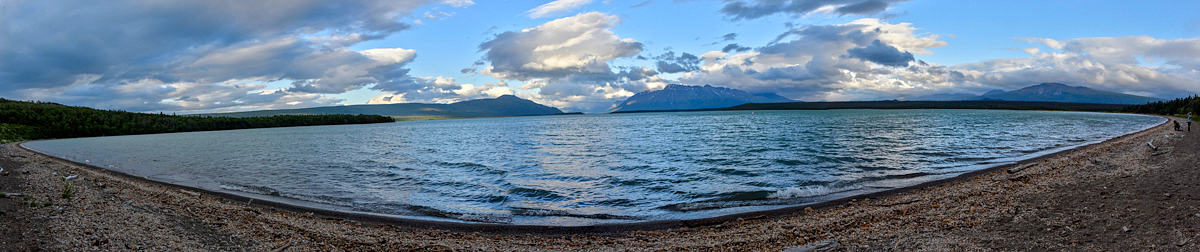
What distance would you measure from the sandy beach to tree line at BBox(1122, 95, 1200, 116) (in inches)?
3035

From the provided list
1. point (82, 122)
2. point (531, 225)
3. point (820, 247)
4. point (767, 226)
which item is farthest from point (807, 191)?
point (82, 122)

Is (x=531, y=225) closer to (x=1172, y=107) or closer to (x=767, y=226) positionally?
(x=767, y=226)

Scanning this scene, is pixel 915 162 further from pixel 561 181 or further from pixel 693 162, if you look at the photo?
pixel 561 181

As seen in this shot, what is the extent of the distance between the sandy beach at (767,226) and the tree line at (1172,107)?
7710 centimetres

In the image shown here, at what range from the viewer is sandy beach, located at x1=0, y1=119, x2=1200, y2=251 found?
7184 millimetres

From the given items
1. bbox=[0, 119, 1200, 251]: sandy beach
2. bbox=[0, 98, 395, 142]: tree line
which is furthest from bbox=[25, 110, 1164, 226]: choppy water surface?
bbox=[0, 98, 395, 142]: tree line

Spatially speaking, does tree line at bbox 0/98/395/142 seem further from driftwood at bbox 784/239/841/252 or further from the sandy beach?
driftwood at bbox 784/239/841/252

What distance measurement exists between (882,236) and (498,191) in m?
12.2

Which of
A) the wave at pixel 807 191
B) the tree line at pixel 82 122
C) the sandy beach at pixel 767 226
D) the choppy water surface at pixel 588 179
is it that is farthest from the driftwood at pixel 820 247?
the tree line at pixel 82 122

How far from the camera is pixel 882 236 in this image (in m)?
8.02

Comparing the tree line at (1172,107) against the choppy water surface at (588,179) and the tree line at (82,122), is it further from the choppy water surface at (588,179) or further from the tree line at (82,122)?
the tree line at (82,122)

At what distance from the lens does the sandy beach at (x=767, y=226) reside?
283 inches

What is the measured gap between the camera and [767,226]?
968cm

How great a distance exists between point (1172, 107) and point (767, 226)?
130 m
